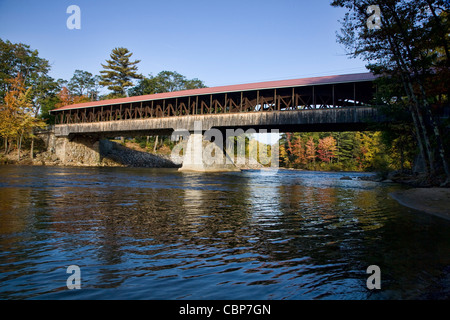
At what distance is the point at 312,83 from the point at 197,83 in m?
48.6

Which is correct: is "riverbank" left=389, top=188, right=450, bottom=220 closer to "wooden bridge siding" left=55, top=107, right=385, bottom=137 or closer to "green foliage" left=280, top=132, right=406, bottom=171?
"wooden bridge siding" left=55, top=107, right=385, bottom=137

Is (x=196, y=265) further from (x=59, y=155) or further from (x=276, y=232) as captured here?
(x=59, y=155)

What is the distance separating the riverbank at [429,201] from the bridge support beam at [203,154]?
22264 millimetres

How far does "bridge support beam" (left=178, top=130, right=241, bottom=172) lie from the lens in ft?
101

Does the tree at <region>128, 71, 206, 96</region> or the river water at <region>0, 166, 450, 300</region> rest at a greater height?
the tree at <region>128, 71, 206, 96</region>

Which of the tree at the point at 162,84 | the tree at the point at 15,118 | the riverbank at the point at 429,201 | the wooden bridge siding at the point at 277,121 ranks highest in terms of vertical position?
the tree at the point at 162,84

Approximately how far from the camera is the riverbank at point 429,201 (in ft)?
25.4

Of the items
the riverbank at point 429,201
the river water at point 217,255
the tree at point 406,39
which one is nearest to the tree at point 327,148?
the tree at point 406,39

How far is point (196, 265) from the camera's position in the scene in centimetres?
340

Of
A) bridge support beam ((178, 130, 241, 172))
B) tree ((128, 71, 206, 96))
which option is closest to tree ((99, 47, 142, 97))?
tree ((128, 71, 206, 96))

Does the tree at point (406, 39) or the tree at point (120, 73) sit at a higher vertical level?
the tree at point (120, 73)

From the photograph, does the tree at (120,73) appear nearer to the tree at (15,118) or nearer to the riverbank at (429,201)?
the tree at (15,118)

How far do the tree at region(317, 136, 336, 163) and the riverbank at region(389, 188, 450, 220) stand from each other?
176 feet
